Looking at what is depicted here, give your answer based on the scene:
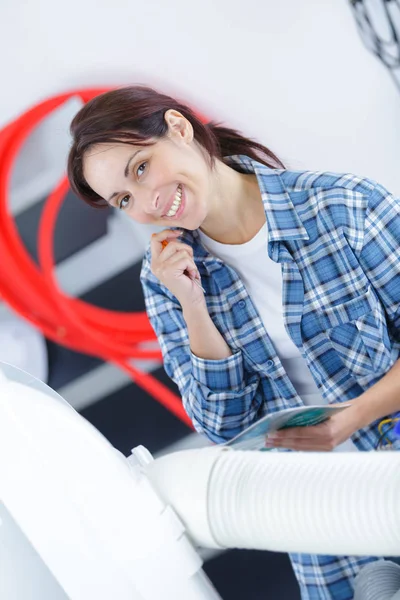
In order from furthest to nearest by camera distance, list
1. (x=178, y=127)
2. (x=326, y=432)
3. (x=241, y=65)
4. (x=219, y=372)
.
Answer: (x=241, y=65)
(x=219, y=372)
(x=178, y=127)
(x=326, y=432)

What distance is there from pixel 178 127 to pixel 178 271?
0.26 meters

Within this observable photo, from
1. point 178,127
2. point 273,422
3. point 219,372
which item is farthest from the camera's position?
point 219,372

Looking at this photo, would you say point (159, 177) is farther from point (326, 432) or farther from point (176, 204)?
point (326, 432)

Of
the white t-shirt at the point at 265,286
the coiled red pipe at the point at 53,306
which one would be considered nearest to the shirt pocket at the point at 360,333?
the white t-shirt at the point at 265,286

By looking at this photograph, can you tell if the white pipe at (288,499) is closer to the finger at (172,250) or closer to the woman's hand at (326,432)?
the woman's hand at (326,432)

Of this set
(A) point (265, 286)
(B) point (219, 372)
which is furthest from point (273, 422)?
(A) point (265, 286)

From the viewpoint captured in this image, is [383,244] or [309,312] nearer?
[383,244]

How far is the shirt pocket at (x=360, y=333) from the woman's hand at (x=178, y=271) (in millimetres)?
249

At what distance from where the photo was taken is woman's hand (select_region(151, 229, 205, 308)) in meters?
1.29

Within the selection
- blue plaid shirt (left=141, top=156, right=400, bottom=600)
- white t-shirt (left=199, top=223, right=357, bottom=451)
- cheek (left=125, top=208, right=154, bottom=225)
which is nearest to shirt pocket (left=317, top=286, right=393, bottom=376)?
blue plaid shirt (left=141, top=156, right=400, bottom=600)

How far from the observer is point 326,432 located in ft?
3.68

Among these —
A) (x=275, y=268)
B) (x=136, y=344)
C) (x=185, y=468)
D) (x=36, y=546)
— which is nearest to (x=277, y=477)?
(x=185, y=468)

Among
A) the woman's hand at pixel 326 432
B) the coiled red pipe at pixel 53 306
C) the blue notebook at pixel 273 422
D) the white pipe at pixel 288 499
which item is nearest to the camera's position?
the white pipe at pixel 288 499

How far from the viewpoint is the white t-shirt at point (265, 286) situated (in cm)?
138
